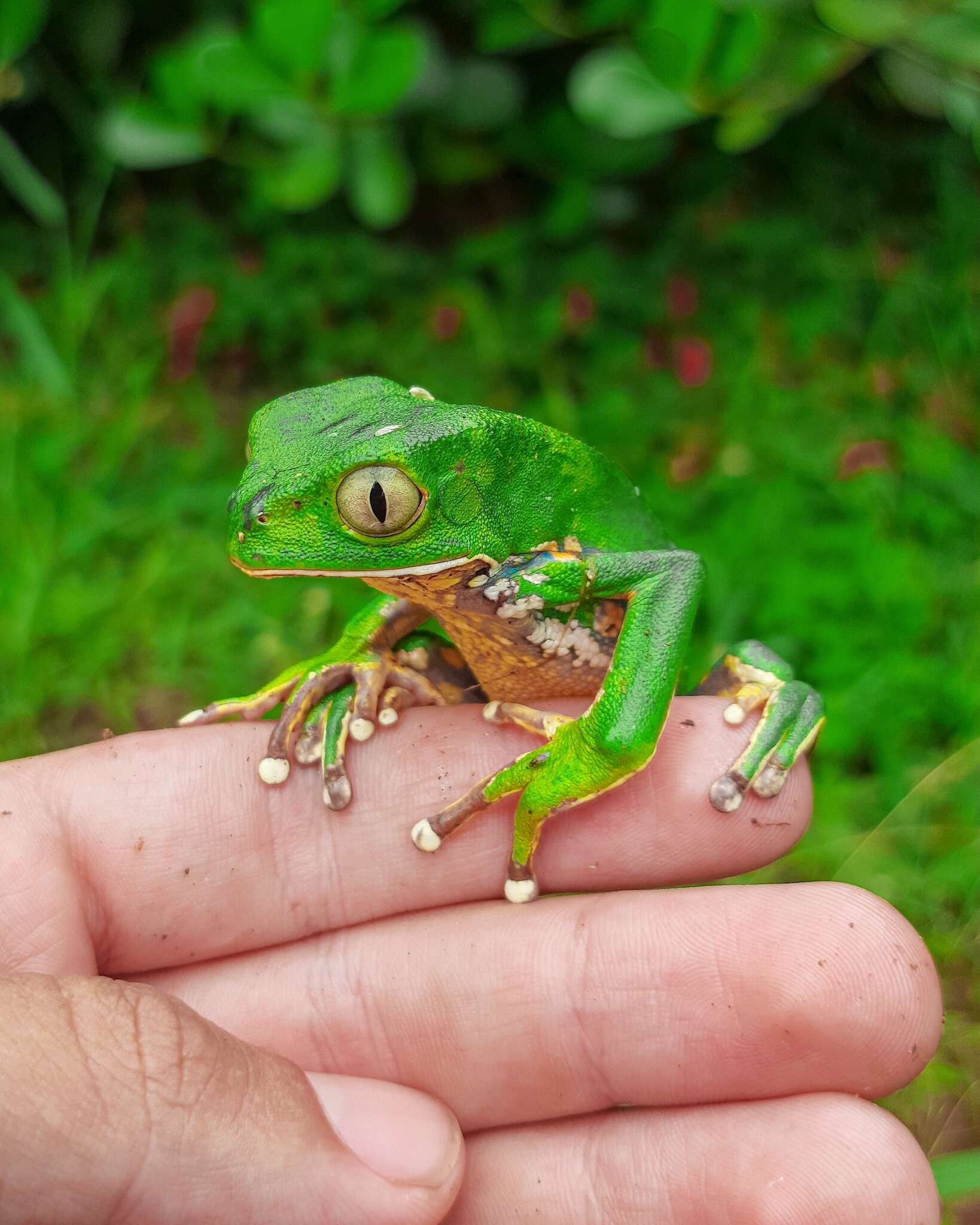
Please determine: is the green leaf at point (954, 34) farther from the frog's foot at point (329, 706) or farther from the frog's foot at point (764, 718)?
the frog's foot at point (329, 706)

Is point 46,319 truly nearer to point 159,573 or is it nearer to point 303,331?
point 303,331

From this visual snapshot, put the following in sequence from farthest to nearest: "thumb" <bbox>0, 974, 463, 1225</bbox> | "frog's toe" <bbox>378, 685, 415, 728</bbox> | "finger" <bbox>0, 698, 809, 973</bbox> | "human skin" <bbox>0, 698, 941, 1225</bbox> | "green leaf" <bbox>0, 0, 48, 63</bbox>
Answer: "green leaf" <bbox>0, 0, 48, 63</bbox>
"frog's toe" <bbox>378, 685, 415, 728</bbox>
"finger" <bbox>0, 698, 809, 973</bbox>
"human skin" <bbox>0, 698, 941, 1225</bbox>
"thumb" <bbox>0, 974, 463, 1225</bbox>

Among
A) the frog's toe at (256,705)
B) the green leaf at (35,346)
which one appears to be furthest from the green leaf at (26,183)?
the frog's toe at (256,705)

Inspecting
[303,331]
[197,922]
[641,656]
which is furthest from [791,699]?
[303,331]

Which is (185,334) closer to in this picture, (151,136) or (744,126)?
(151,136)

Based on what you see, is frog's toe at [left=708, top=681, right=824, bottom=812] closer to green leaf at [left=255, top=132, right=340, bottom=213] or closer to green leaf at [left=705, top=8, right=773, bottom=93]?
green leaf at [left=705, top=8, right=773, bottom=93]

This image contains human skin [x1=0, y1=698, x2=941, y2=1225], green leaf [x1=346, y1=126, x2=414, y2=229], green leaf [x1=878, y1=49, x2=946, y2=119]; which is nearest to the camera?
human skin [x1=0, y1=698, x2=941, y2=1225]

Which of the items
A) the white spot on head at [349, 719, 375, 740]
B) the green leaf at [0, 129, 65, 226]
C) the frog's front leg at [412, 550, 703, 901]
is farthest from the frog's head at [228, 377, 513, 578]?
the green leaf at [0, 129, 65, 226]
